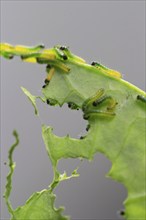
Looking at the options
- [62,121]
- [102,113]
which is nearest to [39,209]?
[102,113]

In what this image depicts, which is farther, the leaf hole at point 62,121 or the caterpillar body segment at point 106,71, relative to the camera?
the leaf hole at point 62,121

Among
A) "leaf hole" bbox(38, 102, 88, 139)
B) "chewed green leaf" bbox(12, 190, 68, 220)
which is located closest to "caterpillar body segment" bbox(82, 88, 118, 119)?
"chewed green leaf" bbox(12, 190, 68, 220)

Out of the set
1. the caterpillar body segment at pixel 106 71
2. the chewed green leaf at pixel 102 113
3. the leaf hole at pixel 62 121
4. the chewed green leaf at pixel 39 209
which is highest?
the leaf hole at pixel 62 121

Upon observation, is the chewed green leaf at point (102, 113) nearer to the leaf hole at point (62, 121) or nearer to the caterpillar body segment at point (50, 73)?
the caterpillar body segment at point (50, 73)

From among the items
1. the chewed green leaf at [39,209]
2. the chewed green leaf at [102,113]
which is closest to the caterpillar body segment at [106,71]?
the chewed green leaf at [102,113]

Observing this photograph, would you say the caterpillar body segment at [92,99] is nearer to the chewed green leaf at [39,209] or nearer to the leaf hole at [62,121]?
the chewed green leaf at [39,209]

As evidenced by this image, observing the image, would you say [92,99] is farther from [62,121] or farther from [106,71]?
[62,121]

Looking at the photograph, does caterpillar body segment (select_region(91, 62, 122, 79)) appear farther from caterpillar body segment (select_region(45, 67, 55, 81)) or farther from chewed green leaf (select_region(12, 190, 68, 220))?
chewed green leaf (select_region(12, 190, 68, 220))

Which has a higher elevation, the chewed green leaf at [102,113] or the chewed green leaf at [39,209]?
the chewed green leaf at [102,113]

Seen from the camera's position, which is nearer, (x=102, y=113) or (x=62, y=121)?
(x=102, y=113)

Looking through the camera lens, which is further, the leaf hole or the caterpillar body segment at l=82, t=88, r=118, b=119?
the leaf hole

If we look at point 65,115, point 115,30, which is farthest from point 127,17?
point 65,115

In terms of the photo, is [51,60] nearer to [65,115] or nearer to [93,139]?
[93,139]
